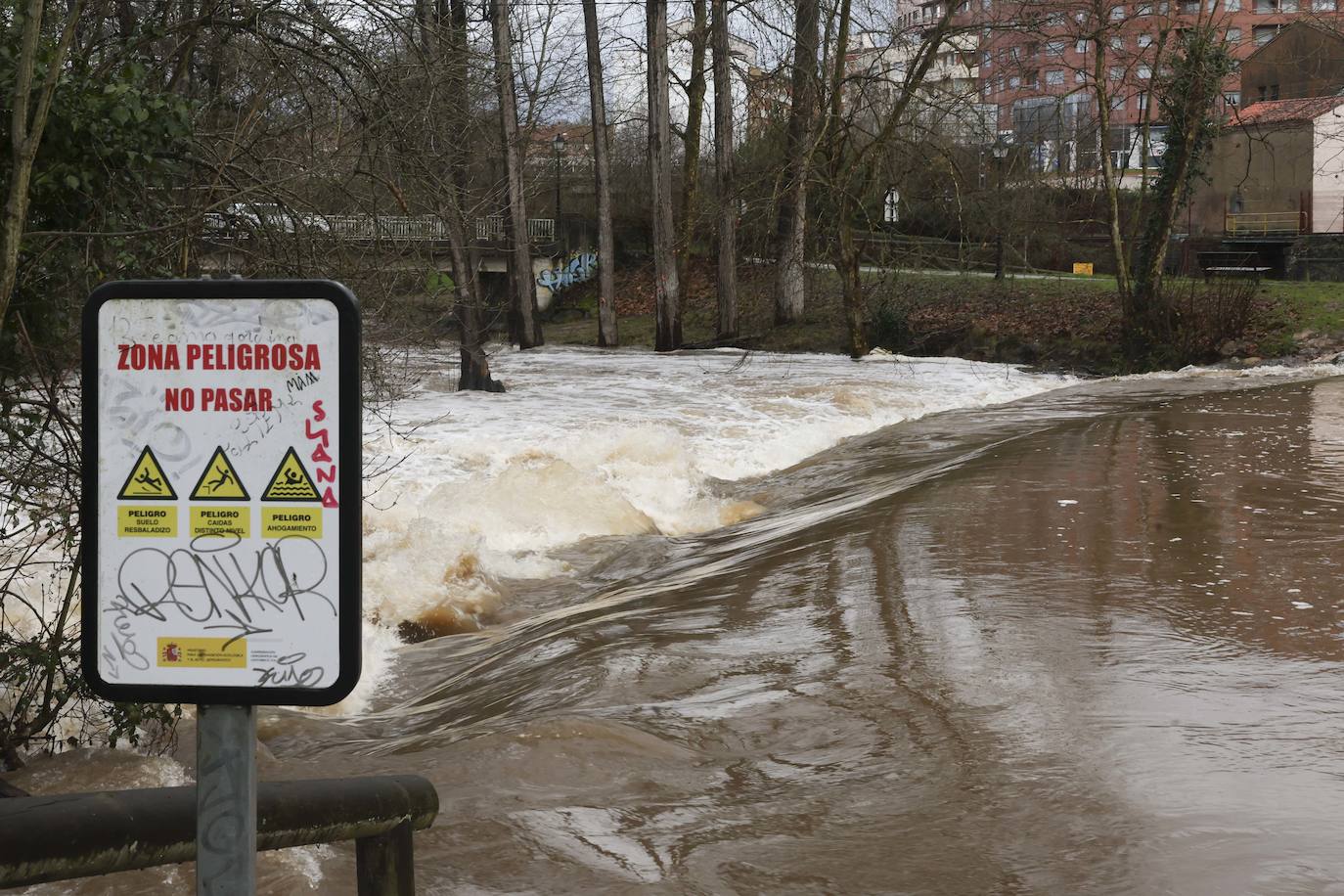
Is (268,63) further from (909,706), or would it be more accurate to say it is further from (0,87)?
(909,706)

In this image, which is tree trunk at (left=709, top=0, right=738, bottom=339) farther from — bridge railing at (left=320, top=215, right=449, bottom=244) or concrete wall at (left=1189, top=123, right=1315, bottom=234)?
concrete wall at (left=1189, top=123, right=1315, bottom=234)

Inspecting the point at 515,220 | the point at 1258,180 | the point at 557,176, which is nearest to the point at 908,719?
the point at 515,220

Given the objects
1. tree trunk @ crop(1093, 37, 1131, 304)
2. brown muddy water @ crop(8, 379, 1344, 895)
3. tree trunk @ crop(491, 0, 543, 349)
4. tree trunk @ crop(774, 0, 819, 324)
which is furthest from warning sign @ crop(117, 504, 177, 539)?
tree trunk @ crop(1093, 37, 1131, 304)

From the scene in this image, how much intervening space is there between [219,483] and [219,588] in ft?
0.47

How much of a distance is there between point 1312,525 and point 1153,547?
3.79 ft

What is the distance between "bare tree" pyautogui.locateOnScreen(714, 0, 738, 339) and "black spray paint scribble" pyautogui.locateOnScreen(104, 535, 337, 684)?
23742 millimetres

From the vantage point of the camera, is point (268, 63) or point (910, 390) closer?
point (268, 63)

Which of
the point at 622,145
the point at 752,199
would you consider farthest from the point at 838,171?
the point at 622,145

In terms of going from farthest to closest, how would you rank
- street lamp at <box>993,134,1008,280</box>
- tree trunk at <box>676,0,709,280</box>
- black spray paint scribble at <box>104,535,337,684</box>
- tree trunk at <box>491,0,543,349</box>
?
street lamp at <box>993,134,1008,280</box>
tree trunk at <box>676,0,709,280</box>
tree trunk at <box>491,0,543,349</box>
black spray paint scribble at <box>104,535,337,684</box>

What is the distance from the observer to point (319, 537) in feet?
6.17

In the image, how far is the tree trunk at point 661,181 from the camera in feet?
113

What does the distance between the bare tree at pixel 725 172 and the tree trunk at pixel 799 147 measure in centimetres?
120

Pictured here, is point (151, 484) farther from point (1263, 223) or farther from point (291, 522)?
point (1263, 223)

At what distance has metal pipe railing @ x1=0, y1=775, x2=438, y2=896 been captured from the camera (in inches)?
87.0
